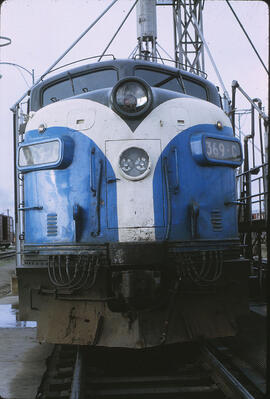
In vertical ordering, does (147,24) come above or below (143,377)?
above

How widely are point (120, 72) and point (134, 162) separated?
1492 millimetres

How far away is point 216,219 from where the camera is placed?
4570 millimetres

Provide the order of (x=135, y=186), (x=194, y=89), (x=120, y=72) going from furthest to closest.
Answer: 1. (x=194, y=89)
2. (x=120, y=72)
3. (x=135, y=186)

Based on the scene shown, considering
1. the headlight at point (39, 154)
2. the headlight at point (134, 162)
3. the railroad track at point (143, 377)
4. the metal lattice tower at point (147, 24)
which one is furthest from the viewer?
the metal lattice tower at point (147, 24)

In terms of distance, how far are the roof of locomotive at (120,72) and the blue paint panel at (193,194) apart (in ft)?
4.02

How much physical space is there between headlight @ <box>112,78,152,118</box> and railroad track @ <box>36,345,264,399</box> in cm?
258

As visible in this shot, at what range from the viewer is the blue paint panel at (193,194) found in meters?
4.33

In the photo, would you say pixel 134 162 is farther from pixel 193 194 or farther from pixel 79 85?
pixel 79 85

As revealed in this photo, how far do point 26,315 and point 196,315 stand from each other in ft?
5.82

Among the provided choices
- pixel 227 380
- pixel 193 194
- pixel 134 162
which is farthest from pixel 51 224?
pixel 227 380

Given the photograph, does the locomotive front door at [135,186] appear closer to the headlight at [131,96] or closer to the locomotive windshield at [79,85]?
the headlight at [131,96]

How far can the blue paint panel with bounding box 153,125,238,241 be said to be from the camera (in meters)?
4.33

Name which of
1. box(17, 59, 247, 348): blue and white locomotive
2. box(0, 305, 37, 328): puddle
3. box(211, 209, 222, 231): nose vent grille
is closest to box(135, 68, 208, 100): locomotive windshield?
box(17, 59, 247, 348): blue and white locomotive

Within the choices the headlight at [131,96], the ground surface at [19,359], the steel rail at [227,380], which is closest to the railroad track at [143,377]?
the steel rail at [227,380]
